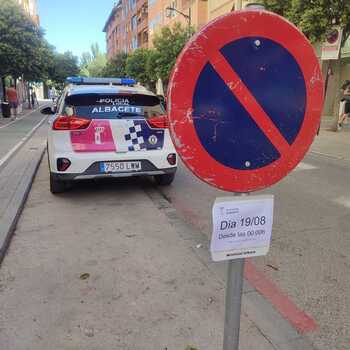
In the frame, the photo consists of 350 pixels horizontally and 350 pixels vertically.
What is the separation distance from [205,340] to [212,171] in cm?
157

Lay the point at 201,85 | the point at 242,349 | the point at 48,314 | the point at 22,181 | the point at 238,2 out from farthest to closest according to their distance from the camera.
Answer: the point at 238,2, the point at 22,181, the point at 48,314, the point at 242,349, the point at 201,85

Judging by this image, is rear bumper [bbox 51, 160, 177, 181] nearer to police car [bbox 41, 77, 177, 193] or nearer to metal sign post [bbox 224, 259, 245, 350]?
police car [bbox 41, 77, 177, 193]

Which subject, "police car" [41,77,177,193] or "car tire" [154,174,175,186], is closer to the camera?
"police car" [41,77,177,193]

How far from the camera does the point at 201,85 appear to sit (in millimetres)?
1456

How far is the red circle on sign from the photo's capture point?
1.44 m

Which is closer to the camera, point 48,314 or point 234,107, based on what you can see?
point 234,107

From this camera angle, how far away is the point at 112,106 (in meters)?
5.75

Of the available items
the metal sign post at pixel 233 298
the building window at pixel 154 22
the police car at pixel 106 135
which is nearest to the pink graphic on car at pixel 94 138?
the police car at pixel 106 135

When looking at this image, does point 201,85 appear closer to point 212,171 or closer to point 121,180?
point 212,171

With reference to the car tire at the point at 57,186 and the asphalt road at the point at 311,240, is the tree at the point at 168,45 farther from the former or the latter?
the car tire at the point at 57,186

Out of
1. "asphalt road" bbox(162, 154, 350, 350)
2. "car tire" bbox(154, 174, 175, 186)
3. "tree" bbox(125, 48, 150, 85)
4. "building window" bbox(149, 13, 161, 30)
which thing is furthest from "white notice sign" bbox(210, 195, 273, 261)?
"building window" bbox(149, 13, 161, 30)

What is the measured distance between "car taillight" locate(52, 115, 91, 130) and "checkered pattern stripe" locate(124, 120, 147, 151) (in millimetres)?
606

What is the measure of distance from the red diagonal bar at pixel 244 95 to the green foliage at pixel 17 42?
21216 millimetres

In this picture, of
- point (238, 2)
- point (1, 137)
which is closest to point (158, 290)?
point (1, 137)
